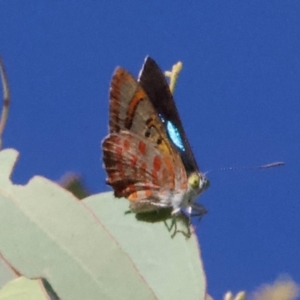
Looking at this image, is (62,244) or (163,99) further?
(163,99)

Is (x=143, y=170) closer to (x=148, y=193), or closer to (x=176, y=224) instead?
(x=148, y=193)

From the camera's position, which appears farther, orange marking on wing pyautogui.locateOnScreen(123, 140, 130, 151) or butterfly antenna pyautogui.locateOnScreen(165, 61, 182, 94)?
orange marking on wing pyautogui.locateOnScreen(123, 140, 130, 151)

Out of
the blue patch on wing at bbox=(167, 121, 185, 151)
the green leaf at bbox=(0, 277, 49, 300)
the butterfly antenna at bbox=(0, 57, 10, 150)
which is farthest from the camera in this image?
the blue patch on wing at bbox=(167, 121, 185, 151)

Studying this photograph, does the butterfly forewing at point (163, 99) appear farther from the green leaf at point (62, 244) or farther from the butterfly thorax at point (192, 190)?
the green leaf at point (62, 244)

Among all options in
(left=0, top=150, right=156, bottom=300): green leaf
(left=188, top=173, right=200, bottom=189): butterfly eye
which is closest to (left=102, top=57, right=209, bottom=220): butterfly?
(left=188, top=173, right=200, bottom=189): butterfly eye

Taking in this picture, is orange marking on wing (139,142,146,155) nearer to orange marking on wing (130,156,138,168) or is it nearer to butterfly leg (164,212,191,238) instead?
orange marking on wing (130,156,138,168)

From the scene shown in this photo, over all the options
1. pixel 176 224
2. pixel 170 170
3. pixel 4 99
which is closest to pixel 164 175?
pixel 170 170

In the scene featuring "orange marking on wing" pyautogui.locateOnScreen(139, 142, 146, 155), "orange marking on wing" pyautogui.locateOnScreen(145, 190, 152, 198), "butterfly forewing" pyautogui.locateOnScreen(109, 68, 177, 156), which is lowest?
"orange marking on wing" pyautogui.locateOnScreen(145, 190, 152, 198)
